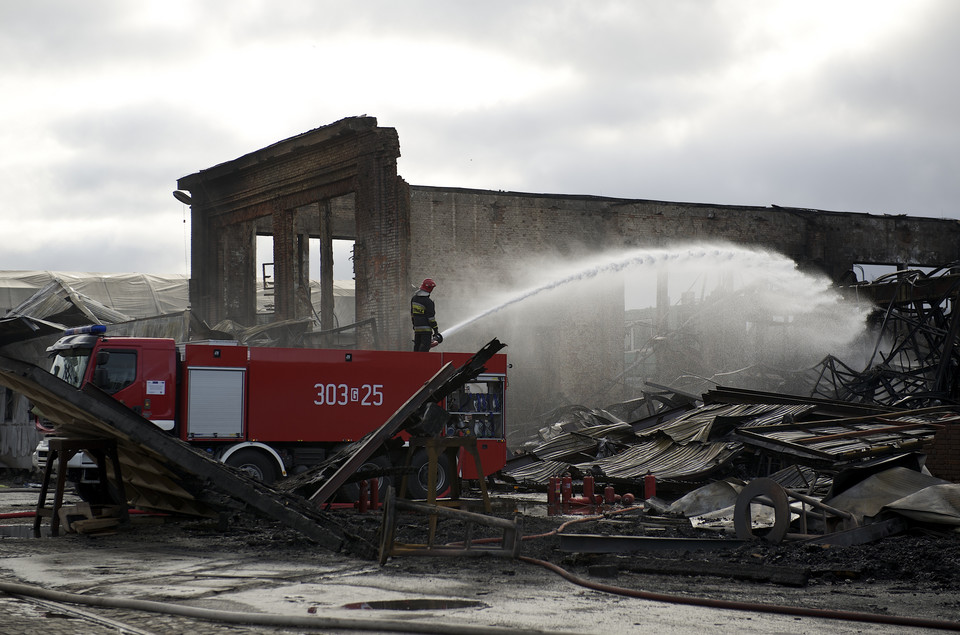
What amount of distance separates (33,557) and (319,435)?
19.5ft

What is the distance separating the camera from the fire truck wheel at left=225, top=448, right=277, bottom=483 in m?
13.9

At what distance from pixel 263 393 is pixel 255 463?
3.33ft

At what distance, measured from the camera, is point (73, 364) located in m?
13.6

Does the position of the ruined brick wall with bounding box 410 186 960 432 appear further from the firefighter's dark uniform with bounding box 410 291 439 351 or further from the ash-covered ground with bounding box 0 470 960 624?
the ash-covered ground with bounding box 0 470 960 624

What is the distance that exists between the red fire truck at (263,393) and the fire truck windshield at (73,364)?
0.05ft

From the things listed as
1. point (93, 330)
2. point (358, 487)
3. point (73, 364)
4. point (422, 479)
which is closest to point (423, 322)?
point (422, 479)

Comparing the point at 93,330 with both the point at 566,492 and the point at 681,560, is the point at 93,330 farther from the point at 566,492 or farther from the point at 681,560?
the point at 681,560

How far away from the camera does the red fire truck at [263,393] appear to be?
536 inches

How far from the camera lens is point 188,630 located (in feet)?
17.7

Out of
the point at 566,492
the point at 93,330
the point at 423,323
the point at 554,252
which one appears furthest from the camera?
the point at 554,252

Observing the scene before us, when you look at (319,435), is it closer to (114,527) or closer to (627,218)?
(114,527)

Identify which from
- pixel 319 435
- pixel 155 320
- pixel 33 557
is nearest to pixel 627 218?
pixel 155 320

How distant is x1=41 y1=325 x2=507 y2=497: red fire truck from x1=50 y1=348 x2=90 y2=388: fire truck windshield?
2 centimetres

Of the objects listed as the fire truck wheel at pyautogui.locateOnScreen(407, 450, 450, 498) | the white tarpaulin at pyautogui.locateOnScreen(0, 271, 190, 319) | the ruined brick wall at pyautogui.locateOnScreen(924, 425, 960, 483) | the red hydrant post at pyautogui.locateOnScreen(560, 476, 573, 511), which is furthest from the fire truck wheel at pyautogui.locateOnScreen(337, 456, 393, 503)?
the white tarpaulin at pyautogui.locateOnScreen(0, 271, 190, 319)
